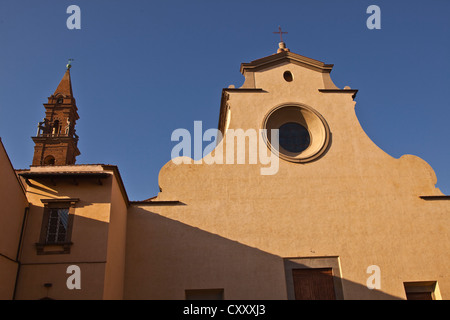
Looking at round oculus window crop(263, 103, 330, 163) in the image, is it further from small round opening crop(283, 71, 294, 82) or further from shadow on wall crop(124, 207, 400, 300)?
shadow on wall crop(124, 207, 400, 300)

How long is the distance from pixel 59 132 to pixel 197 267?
27.7 m

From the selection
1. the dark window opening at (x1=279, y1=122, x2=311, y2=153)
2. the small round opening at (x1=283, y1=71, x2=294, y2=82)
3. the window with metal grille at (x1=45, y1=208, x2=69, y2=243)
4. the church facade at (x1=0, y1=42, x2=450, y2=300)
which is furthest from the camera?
the small round opening at (x1=283, y1=71, x2=294, y2=82)

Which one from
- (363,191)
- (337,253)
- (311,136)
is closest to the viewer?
(337,253)

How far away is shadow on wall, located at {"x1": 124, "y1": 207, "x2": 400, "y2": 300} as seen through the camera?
13.4 m

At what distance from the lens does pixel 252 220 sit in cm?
1452

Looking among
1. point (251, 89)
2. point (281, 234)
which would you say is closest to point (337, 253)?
point (281, 234)

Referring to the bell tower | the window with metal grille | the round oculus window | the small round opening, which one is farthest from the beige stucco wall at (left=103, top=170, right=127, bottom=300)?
Answer: the bell tower

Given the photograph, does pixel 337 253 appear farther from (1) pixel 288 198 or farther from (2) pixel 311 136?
(2) pixel 311 136

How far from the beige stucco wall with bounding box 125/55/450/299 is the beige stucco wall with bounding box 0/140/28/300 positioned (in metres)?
3.53

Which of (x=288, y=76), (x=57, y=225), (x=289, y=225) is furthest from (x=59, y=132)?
(x=289, y=225)

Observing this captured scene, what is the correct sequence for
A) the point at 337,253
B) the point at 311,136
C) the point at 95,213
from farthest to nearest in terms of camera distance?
the point at 311,136 < the point at 337,253 < the point at 95,213

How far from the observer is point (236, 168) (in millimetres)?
15383

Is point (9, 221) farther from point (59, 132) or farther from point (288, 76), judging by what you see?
point (59, 132)
